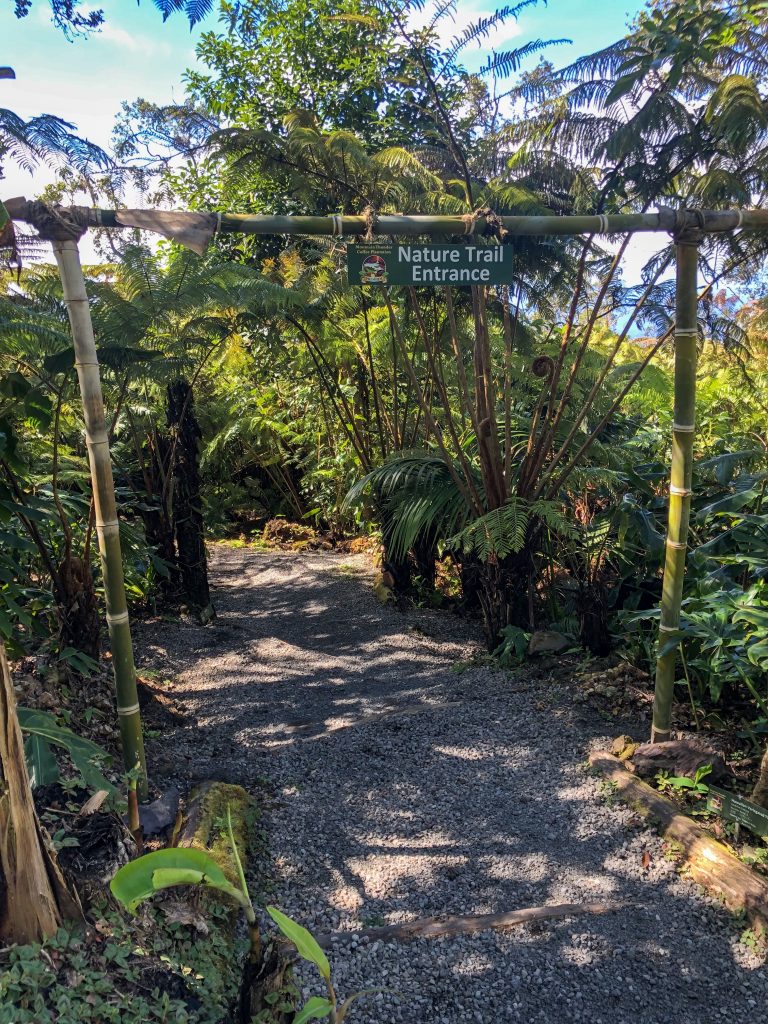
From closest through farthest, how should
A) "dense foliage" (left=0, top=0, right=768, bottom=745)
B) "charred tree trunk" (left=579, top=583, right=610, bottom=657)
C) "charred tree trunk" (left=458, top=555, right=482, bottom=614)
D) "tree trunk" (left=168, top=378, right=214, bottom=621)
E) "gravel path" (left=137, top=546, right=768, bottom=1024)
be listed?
"gravel path" (left=137, top=546, right=768, bottom=1024)
"dense foliage" (left=0, top=0, right=768, bottom=745)
"charred tree trunk" (left=579, top=583, right=610, bottom=657)
"charred tree trunk" (left=458, top=555, right=482, bottom=614)
"tree trunk" (left=168, top=378, right=214, bottom=621)

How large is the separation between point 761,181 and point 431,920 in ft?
12.6

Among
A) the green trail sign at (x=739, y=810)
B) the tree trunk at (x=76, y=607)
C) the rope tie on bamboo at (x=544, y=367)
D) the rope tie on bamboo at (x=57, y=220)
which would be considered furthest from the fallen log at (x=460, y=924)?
the rope tie on bamboo at (x=544, y=367)

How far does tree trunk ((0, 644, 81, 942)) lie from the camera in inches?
71.7

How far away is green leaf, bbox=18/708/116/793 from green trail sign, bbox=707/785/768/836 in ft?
7.13

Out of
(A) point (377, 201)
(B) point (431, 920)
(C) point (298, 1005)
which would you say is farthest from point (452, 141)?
(C) point (298, 1005)

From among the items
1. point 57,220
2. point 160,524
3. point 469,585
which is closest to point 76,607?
point 160,524

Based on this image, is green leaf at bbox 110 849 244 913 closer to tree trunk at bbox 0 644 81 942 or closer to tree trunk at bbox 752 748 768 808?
tree trunk at bbox 0 644 81 942

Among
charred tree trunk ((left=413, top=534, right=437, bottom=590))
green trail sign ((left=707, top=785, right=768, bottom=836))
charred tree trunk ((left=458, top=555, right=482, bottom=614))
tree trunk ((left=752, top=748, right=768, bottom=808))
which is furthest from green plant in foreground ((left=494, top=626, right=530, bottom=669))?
tree trunk ((left=752, top=748, right=768, bottom=808))

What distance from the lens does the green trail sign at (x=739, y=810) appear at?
8.83ft

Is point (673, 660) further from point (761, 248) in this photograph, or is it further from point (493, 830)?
point (761, 248)

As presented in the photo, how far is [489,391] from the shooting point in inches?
174

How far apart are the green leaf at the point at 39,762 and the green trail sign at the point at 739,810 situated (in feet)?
7.67

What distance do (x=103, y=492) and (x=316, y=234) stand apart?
125 centimetres

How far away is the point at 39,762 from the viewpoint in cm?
236
